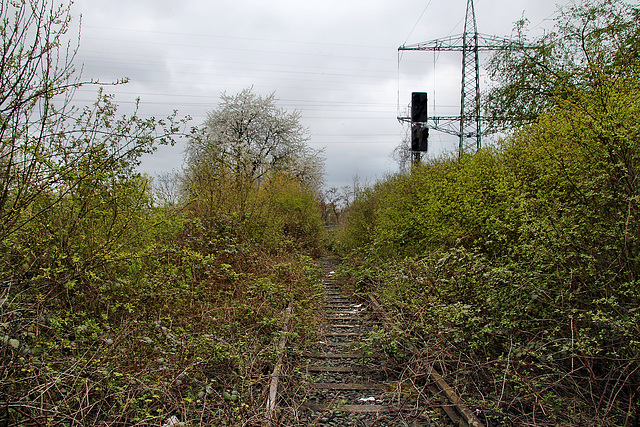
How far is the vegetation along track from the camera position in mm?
3412

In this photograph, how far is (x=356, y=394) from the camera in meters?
4.04

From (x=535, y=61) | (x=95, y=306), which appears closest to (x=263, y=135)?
(x=535, y=61)

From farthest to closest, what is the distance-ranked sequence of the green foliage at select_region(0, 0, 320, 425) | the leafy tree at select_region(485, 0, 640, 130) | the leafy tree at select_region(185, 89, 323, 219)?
the leafy tree at select_region(185, 89, 323, 219) < the leafy tree at select_region(485, 0, 640, 130) < the green foliage at select_region(0, 0, 320, 425)

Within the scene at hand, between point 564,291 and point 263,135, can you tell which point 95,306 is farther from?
point 263,135

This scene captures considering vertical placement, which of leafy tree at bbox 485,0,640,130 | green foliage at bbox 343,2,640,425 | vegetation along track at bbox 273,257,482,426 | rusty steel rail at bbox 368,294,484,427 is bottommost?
vegetation along track at bbox 273,257,482,426

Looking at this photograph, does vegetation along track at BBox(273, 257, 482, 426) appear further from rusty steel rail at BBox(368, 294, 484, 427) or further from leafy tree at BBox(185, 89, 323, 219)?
leafy tree at BBox(185, 89, 323, 219)

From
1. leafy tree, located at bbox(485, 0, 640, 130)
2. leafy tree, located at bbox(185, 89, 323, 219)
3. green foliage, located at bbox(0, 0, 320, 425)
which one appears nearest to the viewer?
green foliage, located at bbox(0, 0, 320, 425)

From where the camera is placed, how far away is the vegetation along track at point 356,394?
3412mm

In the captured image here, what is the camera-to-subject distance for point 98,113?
378cm

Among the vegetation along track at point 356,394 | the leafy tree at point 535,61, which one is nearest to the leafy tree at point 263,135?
the leafy tree at point 535,61

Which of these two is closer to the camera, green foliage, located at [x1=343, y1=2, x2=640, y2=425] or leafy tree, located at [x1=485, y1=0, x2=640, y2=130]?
green foliage, located at [x1=343, y1=2, x2=640, y2=425]

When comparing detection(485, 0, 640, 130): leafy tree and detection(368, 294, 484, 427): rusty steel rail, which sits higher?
detection(485, 0, 640, 130): leafy tree

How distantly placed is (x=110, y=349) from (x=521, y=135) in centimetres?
612

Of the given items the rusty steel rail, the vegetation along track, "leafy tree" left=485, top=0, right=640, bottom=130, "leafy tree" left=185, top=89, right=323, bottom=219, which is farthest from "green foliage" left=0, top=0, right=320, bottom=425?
"leafy tree" left=185, top=89, right=323, bottom=219
